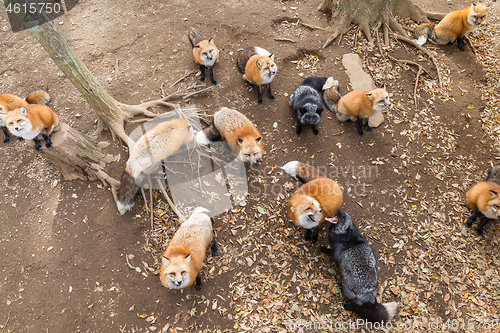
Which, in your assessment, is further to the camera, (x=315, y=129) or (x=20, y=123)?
(x=315, y=129)

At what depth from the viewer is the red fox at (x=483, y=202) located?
5164mm

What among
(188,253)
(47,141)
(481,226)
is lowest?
(481,226)

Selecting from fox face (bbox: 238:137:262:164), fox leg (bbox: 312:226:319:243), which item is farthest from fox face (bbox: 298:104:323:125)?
fox leg (bbox: 312:226:319:243)

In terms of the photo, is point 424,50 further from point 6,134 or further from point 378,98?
point 6,134

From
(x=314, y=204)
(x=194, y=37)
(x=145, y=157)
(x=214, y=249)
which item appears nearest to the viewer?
(x=314, y=204)

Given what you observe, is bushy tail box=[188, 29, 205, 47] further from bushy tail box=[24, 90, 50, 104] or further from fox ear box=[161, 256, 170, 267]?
A: fox ear box=[161, 256, 170, 267]

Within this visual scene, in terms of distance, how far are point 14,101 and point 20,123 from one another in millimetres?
1868

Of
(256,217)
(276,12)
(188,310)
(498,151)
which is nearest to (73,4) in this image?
(276,12)

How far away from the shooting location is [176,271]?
13.8 ft

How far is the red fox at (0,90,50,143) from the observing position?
19.6 ft

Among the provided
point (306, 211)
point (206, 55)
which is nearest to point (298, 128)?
point (306, 211)

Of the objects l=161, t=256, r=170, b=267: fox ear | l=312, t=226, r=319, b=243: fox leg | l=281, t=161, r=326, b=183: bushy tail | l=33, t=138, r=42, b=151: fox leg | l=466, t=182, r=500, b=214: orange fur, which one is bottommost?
l=466, t=182, r=500, b=214: orange fur

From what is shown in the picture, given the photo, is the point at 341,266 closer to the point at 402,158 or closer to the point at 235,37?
the point at 402,158

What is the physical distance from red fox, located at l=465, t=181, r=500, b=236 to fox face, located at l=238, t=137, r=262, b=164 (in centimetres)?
481
